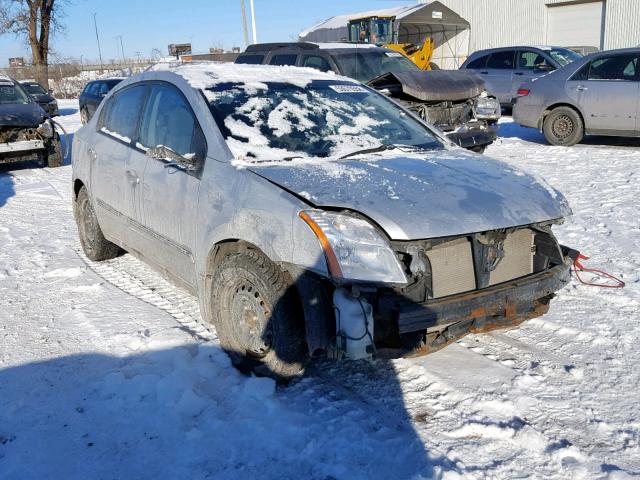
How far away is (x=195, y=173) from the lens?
144 inches

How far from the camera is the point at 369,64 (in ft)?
34.0

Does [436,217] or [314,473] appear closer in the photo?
[314,473]

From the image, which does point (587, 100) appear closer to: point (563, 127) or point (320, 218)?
point (563, 127)

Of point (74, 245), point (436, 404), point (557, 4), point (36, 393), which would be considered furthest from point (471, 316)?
point (557, 4)

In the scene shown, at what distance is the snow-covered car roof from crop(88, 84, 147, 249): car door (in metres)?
0.41

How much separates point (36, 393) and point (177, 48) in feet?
115

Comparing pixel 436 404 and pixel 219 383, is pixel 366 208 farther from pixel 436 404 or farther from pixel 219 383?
pixel 219 383

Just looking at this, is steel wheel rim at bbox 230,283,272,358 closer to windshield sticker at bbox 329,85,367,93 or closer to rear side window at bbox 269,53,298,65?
windshield sticker at bbox 329,85,367,93

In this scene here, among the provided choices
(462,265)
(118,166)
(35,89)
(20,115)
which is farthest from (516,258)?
(35,89)

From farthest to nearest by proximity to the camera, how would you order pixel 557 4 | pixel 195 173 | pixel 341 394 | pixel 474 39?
1. pixel 474 39
2. pixel 557 4
3. pixel 195 173
4. pixel 341 394

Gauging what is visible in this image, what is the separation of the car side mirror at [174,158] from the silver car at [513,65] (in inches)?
510

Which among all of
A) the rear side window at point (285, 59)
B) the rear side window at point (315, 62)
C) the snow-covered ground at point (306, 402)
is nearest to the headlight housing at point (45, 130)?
the rear side window at point (285, 59)

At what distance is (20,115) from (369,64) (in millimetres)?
6688

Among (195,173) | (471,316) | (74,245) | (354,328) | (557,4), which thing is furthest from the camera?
(557,4)
